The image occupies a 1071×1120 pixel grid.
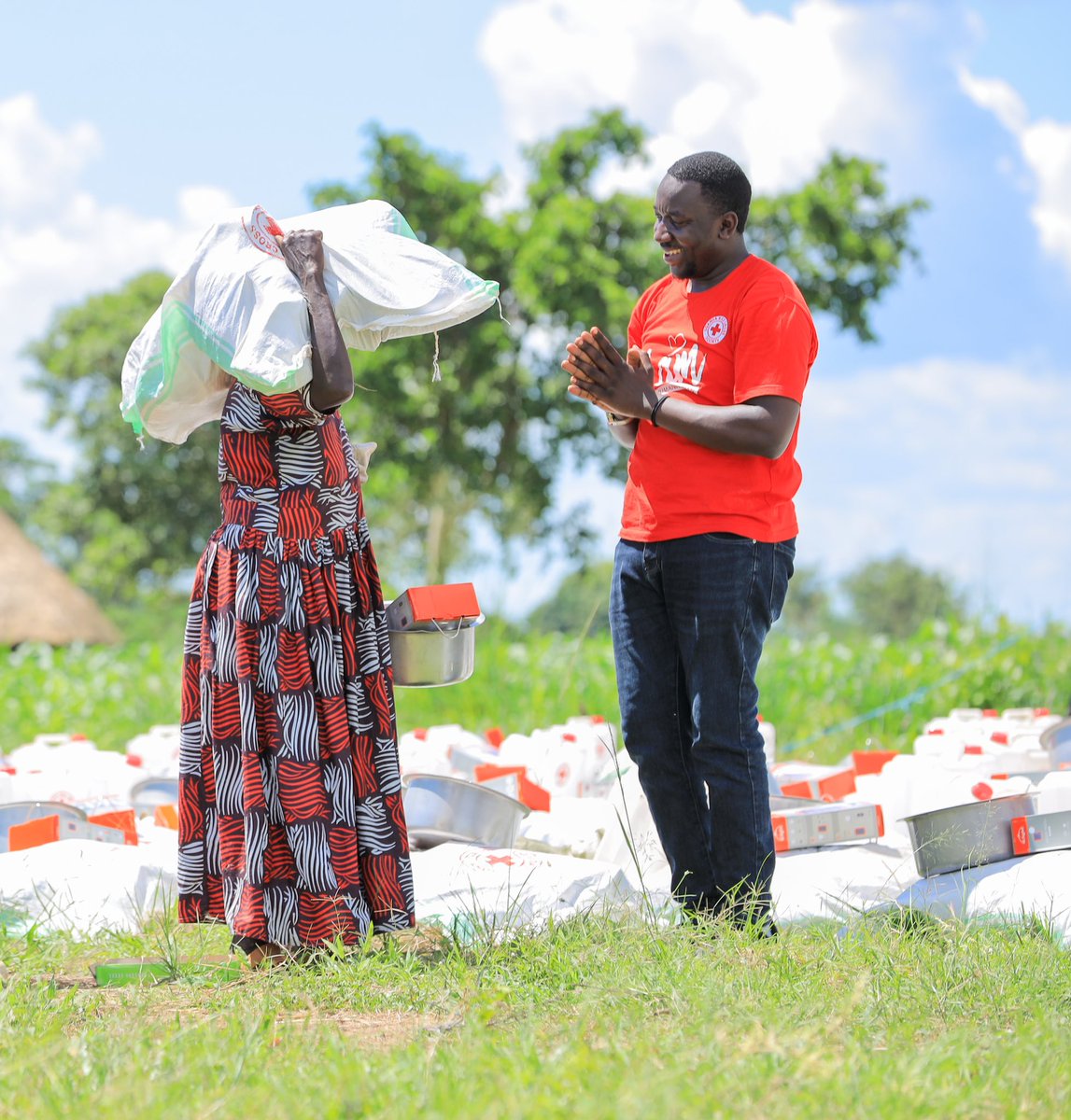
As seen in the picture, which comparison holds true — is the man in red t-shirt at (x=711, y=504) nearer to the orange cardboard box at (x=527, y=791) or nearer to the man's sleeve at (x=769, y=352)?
the man's sleeve at (x=769, y=352)

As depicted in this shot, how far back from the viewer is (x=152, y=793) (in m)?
4.59

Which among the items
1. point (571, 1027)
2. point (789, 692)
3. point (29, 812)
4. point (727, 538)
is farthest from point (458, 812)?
point (789, 692)

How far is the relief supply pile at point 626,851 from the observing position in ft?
10.2

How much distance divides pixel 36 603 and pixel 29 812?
9689mm

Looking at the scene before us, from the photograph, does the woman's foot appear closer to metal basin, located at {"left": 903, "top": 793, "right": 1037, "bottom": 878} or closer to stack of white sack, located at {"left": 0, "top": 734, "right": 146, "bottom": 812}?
stack of white sack, located at {"left": 0, "top": 734, "right": 146, "bottom": 812}

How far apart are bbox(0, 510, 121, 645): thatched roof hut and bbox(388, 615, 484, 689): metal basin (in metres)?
10.5

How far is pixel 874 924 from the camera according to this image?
118 inches

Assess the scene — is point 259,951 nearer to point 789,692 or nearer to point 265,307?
point 265,307

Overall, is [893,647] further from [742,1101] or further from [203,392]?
[742,1101]

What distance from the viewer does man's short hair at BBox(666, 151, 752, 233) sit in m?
2.96

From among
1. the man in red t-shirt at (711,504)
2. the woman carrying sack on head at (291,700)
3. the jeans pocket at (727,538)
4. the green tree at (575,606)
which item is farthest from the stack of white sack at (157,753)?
the jeans pocket at (727,538)

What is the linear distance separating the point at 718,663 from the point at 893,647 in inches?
230

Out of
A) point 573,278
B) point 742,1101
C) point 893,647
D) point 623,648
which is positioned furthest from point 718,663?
point 573,278

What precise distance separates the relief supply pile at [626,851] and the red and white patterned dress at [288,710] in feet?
0.94
